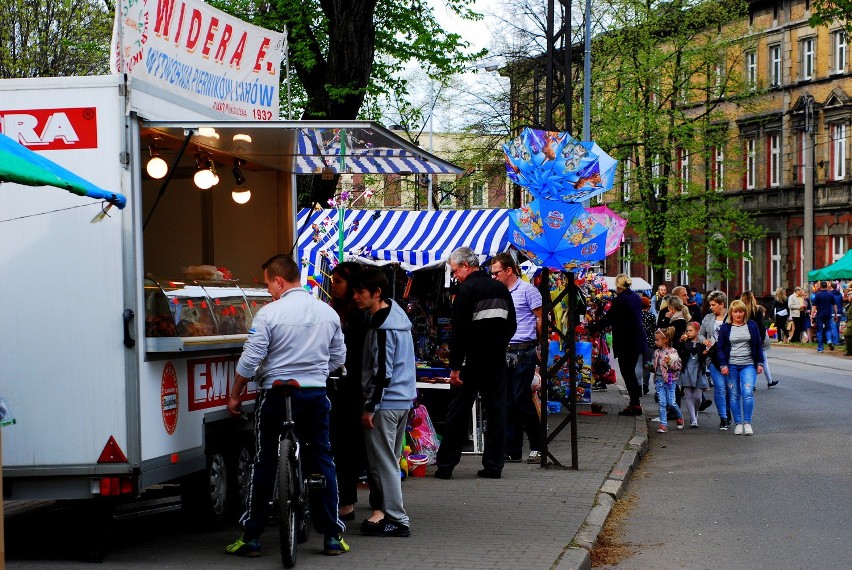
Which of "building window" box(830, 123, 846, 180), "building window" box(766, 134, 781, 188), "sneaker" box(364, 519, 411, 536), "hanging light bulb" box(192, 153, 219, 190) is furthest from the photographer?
"building window" box(766, 134, 781, 188)

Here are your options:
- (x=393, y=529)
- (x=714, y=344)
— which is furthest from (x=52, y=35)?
(x=393, y=529)

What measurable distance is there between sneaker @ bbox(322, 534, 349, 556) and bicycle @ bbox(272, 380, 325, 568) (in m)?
0.20

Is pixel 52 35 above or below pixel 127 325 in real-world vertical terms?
above

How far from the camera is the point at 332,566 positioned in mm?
7383

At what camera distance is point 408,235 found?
57.9 ft

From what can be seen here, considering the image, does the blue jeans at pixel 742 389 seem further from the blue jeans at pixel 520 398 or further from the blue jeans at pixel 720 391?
the blue jeans at pixel 520 398

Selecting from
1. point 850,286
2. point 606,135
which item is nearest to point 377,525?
point 850,286

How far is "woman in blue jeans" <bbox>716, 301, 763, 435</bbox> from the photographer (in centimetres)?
1530

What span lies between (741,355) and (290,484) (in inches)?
366

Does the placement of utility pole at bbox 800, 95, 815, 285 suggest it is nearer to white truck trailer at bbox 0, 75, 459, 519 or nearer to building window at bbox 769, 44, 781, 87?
building window at bbox 769, 44, 781, 87

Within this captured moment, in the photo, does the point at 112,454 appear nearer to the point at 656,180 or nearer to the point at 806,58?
the point at 656,180

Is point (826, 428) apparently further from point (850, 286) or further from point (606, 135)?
point (606, 135)

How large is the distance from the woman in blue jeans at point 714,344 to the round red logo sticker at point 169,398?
9370 millimetres

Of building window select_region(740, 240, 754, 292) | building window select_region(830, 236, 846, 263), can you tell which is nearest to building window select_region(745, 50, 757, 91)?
building window select_region(740, 240, 754, 292)
